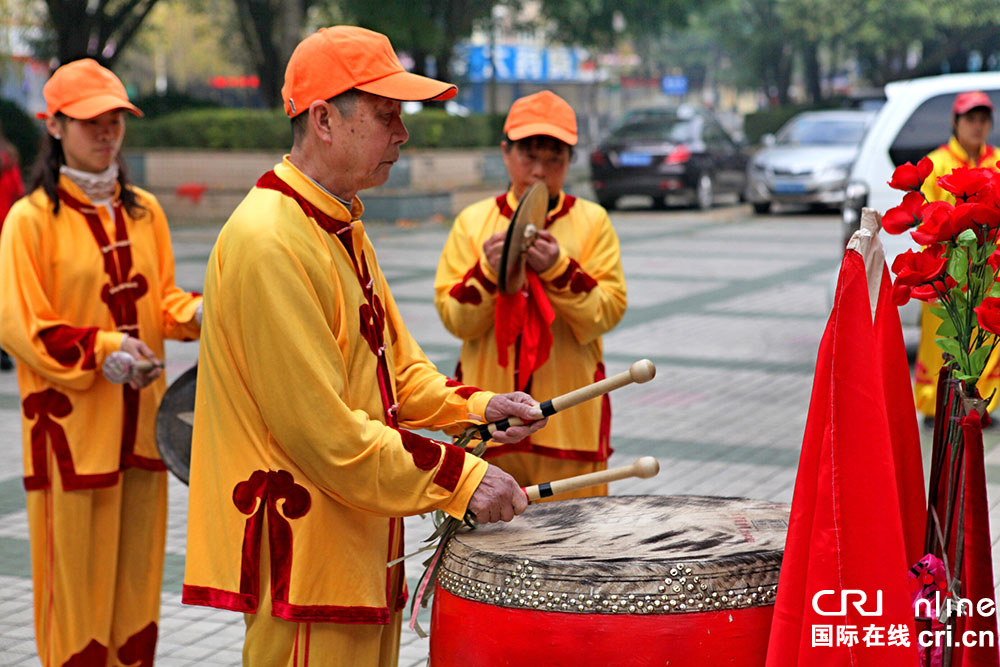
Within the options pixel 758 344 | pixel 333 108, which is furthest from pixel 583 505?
pixel 758 344

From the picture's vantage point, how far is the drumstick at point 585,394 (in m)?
2.59

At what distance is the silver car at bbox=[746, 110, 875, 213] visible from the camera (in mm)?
20625

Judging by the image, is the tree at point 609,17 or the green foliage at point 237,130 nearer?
the green foliage at point 237,130

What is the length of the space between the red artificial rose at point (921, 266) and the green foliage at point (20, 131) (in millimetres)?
18785

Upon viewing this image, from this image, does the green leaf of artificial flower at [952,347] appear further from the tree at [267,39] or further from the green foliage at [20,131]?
the tree at [267,39]

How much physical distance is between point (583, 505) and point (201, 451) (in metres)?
0.86

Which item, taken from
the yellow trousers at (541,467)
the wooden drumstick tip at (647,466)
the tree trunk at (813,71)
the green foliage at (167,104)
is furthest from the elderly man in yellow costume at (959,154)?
the tree trunk at (813,71)

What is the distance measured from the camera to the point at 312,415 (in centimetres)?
248

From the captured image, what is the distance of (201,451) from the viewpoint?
271 cm

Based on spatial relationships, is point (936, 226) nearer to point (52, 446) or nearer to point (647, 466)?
point (647, 466)

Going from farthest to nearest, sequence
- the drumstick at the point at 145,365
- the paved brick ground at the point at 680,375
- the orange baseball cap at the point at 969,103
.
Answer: the orange baseball cap at the point at 969,103, the paved brick ground at the point at 680,375, the drumstick at the point at 145,365

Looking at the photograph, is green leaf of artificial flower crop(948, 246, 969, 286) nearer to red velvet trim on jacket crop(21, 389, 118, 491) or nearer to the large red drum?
the large red drum

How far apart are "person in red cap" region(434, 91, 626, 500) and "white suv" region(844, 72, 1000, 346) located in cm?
514

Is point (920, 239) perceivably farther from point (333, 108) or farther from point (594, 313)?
point (594, 313)
